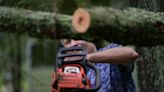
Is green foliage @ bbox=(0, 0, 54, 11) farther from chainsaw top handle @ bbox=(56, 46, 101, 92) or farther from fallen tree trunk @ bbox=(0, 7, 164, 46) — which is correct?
chainsaw top handle @ bbox=(56, 46, 101, 92)

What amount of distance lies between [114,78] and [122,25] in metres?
1.36

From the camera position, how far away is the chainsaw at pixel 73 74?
403cm

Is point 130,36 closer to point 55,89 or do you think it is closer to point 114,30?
point 114,30

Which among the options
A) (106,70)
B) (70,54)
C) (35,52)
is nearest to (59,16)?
(70,54)

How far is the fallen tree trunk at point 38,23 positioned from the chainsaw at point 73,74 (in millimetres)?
592

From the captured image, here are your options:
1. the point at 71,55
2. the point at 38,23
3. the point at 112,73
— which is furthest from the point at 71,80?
the point at 38,23

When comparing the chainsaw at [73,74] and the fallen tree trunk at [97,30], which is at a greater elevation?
the fallen tree trunk at [97,30]

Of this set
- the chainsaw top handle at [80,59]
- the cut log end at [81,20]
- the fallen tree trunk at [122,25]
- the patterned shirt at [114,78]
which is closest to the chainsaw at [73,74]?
the chainsaw top handle at [80,59]

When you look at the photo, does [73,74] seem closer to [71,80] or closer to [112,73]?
[71,80]

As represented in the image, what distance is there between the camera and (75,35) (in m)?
3.34

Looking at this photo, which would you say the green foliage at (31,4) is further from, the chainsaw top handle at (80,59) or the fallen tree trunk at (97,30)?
the chainsaw top handle at (80,59)

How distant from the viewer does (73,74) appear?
4.07 meters

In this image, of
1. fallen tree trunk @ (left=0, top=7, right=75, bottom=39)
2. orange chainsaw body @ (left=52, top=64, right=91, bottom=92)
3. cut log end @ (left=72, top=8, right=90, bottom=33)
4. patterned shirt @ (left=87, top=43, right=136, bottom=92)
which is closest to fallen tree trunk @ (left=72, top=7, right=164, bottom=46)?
cut log end @ (left=72, top=8, right=90, bottom=33)

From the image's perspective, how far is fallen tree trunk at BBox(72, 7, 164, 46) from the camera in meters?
2.90
